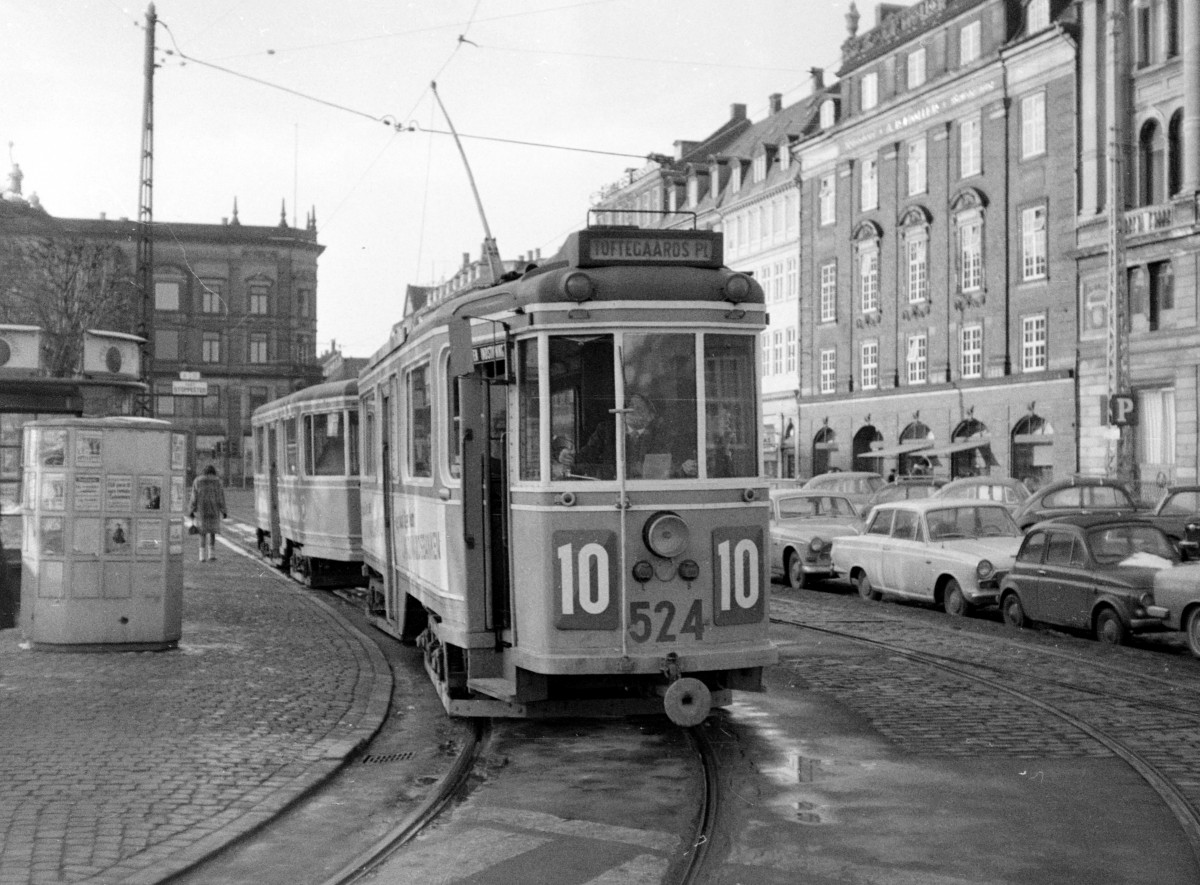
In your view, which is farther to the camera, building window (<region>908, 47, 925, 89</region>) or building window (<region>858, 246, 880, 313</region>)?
building window (<region>858, 246, 880, 313</region>)

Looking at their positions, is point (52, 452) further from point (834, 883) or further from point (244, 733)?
point (834, 883)

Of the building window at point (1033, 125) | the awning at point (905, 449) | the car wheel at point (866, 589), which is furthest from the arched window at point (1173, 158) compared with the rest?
the car wheel at point (866, 589)

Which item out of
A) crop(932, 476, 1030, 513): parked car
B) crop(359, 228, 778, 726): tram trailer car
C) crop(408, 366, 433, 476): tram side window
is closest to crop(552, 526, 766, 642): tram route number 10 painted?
crop(359, 228, 778, 726): tram trailer car

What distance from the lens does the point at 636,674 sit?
930 centimetres

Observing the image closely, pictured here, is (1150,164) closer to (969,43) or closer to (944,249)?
(944,249)

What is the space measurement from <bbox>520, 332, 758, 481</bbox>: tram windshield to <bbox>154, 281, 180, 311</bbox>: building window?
88.2m

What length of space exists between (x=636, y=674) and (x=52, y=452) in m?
7.05

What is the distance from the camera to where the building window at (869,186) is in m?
58.3

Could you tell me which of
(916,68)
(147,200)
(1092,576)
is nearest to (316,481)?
(147,200)

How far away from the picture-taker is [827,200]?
6253cm

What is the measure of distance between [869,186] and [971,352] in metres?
9.85

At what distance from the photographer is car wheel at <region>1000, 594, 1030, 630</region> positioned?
17062 millimetres

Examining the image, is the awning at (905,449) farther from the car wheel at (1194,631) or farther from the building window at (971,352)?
the car wheel at (1194,631)

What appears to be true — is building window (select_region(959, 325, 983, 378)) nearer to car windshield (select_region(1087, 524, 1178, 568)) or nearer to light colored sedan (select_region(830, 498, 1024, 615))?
light colored sedan (select_region(830, 498, 1024, 615))
